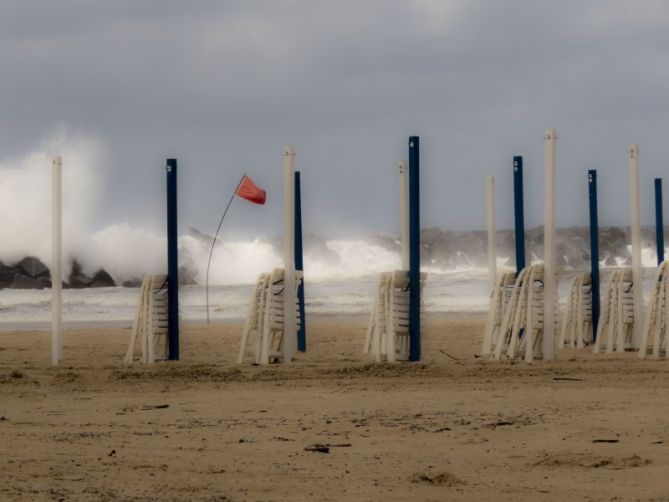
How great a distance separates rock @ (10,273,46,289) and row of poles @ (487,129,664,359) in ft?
101

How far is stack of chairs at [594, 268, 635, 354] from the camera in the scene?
17.9 m

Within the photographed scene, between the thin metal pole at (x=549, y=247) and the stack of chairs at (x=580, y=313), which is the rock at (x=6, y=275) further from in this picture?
the thin metal pole at (x=549, y=247)

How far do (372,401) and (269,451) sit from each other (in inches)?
114

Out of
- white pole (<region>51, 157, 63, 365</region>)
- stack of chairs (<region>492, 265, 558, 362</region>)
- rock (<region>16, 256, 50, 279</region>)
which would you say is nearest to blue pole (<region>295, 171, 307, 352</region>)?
stack of chairs (<region>492, 265, 558, 362</region>)

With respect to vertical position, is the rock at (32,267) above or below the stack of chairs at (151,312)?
above

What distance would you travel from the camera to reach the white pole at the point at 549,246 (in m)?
15.9

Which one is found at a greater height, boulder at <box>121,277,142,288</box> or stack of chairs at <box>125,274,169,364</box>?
boulder at <box>121,277,142,288</box>

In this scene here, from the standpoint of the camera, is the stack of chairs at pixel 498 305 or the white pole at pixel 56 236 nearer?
the white pole at pixel 56 236

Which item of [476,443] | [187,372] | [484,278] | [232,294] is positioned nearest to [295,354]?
[187,372]

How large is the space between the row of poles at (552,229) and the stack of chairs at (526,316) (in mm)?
133

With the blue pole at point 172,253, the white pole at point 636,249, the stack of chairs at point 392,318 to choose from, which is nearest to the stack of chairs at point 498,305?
the stack of chairs at point 392,318

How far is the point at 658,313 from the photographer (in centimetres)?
1647

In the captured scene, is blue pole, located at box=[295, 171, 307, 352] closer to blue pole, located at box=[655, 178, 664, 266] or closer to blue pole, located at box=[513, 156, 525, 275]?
blue pole, located at box=[513, 156, 525, 275]

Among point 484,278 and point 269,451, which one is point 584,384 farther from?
point 484,278
